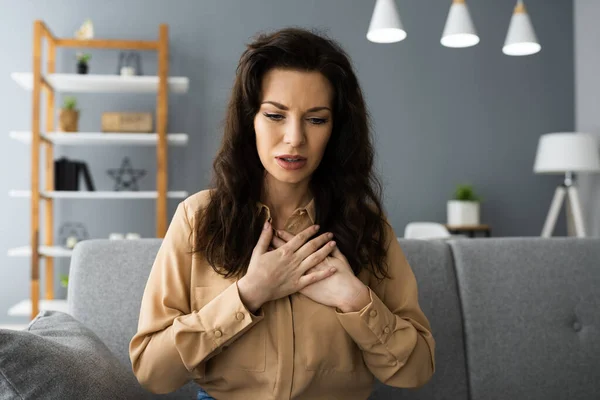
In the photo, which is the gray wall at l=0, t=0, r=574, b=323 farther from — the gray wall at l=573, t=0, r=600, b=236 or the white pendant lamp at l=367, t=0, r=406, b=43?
the white pendant lamp at l=367, t=0, r=406, b=43

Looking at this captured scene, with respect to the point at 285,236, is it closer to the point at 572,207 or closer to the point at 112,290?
the point at 112,290

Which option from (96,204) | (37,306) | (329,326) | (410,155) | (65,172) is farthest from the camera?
(410,155)

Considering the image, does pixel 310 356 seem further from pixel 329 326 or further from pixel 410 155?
pixel 410 155

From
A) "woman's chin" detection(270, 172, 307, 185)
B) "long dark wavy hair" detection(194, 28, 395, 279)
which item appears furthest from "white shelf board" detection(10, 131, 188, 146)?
"woman's chin" detection(270, 172, 307, 185)

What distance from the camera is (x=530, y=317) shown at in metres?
1.66

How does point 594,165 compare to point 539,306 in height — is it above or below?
above

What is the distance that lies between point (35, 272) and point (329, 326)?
3283mm

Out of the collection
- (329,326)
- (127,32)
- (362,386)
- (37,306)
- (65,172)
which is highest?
(127,32)

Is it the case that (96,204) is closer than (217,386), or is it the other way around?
(217,386)

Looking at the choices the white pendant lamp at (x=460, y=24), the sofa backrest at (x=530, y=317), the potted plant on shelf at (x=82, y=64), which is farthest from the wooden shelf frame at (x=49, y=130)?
the sofa backrest at (x=530, y=317)

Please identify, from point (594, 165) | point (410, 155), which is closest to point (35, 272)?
point (410, 155)

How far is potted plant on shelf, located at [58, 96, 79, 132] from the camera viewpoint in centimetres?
428

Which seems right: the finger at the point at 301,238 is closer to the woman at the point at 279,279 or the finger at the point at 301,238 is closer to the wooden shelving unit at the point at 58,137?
the woman at the point at 279,279

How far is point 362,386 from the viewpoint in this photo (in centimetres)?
128
